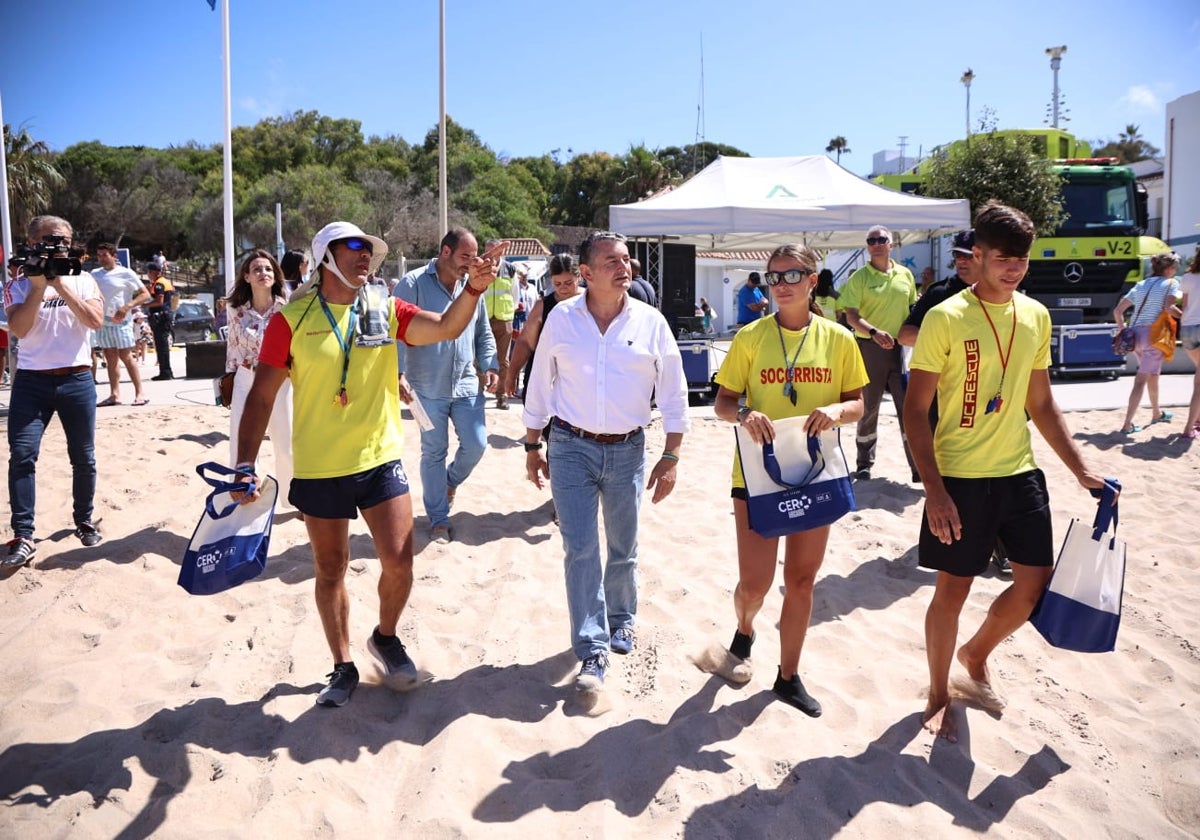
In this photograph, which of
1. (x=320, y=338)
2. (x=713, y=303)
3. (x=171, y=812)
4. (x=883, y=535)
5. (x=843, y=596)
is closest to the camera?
(x=171, y=812)

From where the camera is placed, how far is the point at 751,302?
530 inches

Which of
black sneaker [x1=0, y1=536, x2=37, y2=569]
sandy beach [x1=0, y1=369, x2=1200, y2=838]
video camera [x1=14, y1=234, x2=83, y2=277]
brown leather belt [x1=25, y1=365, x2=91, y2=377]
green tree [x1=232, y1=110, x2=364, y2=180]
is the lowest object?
sandy beach [x1=0, y1=369, x2=1200, y2=838]

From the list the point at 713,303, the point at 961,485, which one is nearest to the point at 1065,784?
the point at 961,485

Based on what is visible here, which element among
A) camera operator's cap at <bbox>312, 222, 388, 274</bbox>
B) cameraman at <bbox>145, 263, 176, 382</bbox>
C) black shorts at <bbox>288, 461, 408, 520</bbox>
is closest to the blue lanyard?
camera operator's cap at <bbox>312, 222, 388, 274</bbox>

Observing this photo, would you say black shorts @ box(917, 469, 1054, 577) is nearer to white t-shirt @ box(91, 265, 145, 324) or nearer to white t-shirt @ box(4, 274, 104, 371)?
white t-shirt @ box(4, 274, 104, 371)

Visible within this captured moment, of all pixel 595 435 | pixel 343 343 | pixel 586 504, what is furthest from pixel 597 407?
pixel 343 343

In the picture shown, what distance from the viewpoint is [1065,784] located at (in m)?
2.95

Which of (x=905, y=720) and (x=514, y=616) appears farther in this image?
(x=514, y=616)

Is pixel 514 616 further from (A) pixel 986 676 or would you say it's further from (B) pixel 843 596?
(A) pixel 986 676

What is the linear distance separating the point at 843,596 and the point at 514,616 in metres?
1.82

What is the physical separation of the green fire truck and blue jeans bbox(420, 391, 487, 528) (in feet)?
41.5

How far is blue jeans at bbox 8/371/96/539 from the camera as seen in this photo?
493 centimetres

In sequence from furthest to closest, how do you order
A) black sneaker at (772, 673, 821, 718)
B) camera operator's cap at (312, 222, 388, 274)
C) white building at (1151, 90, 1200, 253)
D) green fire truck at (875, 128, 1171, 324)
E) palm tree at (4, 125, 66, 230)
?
palm tree at (4, 125, 66, 230), white building at (1151, 90, 1200, 253), green fire truck at (875, 128, 1171, 324), black sneaker at (772, 673, 821, 718), camera operator's cap at (312, 222, 388, 274)

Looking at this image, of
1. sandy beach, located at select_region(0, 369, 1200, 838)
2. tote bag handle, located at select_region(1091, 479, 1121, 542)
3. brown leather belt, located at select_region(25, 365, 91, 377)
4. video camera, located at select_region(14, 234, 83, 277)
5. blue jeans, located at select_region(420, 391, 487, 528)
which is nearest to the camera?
sandy beach, located at select_region(0, 369, 1200, 838)
